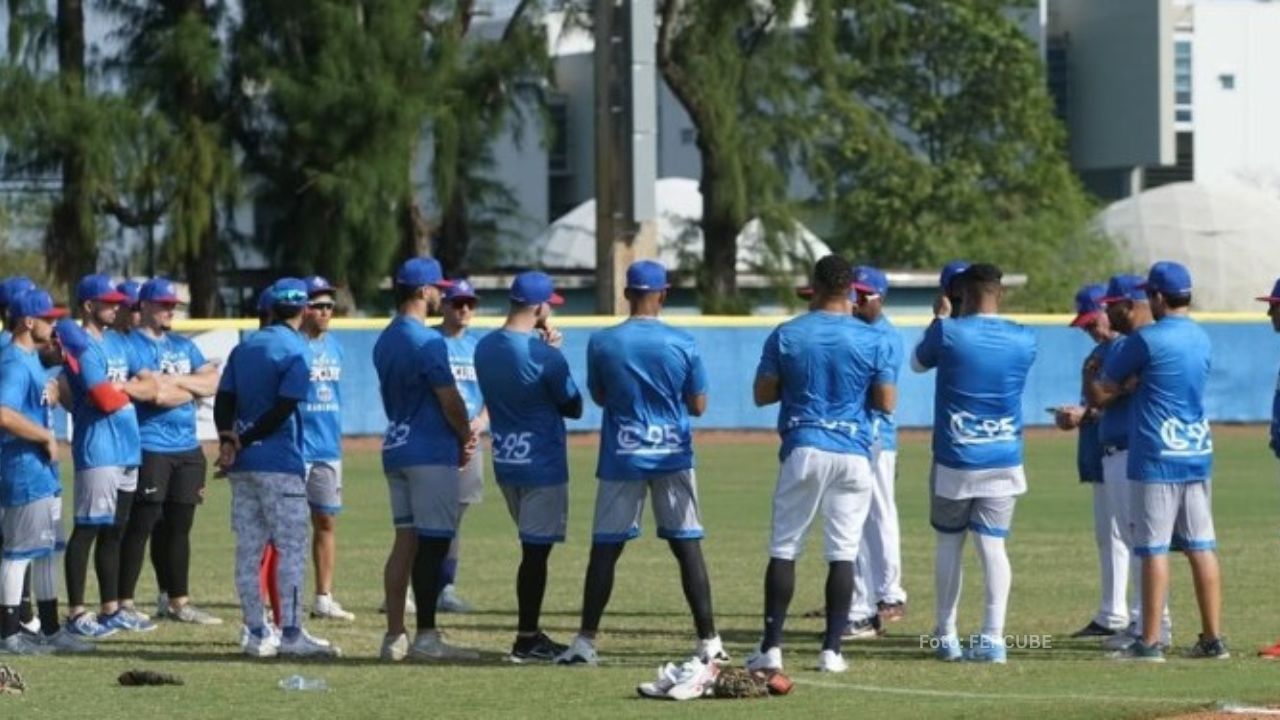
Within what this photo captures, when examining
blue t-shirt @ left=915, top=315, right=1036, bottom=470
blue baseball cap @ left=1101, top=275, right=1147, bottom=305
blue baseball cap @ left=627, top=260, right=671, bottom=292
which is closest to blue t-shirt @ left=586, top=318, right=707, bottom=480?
blue baseball cap @ left=627, top=260, right=671, bottom=292

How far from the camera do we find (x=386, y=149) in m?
47.8

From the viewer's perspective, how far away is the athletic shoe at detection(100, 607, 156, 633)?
1555cm

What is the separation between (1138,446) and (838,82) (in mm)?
43425

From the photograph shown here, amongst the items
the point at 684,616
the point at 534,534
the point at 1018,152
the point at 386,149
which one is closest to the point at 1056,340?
the point at 386,149

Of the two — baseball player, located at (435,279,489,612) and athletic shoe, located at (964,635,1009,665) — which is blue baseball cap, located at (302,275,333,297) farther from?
athletic shoe, located at (964,635,1009,665)

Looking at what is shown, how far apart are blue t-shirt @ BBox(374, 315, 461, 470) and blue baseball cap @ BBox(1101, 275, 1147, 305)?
387 centimetres

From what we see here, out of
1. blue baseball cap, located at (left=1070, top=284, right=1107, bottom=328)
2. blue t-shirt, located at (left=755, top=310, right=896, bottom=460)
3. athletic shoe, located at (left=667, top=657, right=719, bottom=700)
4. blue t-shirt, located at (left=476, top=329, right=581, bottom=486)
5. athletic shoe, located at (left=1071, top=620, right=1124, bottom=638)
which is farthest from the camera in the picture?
blue baseball cap, located at (left=1070, top=284, right=1107, bottom=328)

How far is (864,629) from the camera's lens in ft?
50.3

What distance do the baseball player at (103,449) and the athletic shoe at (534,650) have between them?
2.79 m

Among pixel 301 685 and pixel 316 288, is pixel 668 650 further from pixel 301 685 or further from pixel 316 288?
pixel 316 288

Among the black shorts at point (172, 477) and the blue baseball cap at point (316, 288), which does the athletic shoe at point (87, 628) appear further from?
the blue baseball cap at point (316, 288)

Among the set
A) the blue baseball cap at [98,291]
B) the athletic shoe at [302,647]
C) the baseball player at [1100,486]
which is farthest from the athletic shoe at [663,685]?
the blue baseball cap at [98,291]

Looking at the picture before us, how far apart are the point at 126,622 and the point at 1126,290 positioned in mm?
6432

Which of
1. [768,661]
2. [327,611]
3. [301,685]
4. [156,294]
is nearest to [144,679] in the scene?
[301,685]
